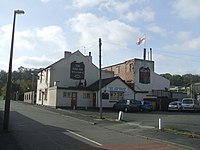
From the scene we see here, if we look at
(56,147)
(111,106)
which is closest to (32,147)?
(56,147)

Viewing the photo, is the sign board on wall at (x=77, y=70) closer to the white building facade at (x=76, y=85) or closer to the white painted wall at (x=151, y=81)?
the white building facade at (x=76, y=85)

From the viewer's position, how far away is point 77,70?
54.2m

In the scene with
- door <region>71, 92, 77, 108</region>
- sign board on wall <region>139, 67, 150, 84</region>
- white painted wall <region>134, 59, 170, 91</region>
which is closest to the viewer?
door <region>71, 92, 77, 108</region>

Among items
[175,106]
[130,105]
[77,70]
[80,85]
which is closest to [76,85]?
[80,85]

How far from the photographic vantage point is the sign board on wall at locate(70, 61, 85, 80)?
53906 mm

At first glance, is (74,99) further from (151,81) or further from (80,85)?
(151,81)

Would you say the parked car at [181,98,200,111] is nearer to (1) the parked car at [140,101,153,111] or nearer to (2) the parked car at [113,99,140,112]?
(1) the parked car at [140,101,153,111]

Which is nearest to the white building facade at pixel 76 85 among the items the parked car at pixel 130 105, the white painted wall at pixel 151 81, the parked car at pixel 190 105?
the parked car at pixel 130 105

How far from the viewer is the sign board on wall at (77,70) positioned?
2122 inches

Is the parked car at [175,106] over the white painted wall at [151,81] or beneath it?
beneath

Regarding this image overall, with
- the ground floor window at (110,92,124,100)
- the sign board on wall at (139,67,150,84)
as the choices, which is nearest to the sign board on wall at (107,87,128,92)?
the ground floor window at (110,92,124,100)

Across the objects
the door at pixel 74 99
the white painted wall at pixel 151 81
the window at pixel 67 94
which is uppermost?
the white painted wall at pixel 151 81

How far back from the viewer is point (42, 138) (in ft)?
54.2

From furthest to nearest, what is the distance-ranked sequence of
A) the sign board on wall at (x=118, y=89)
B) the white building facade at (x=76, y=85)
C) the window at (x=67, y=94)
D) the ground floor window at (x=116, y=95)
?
the ground floor window at (x=116, y=95)
the sign board on wall at (x=118, y=89)
the white building facade at (x=76, y=85)
the window at (x=67, y=94)
